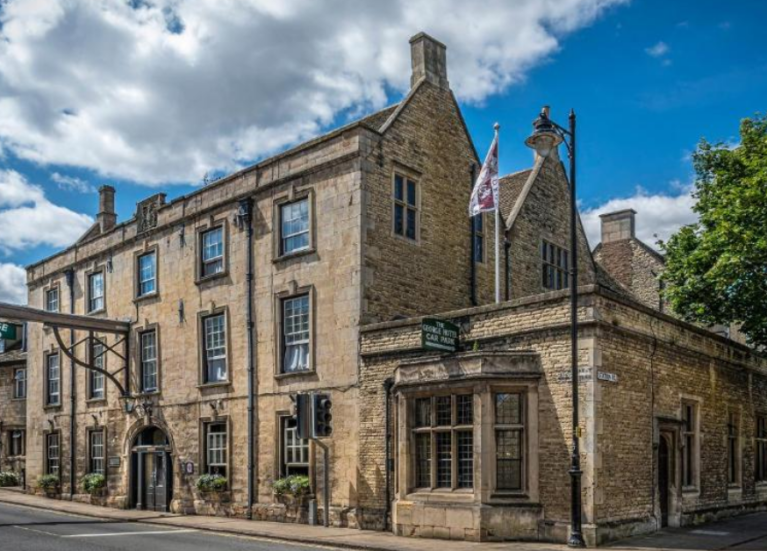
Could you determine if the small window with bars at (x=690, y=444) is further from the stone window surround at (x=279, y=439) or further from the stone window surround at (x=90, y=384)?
the stone window surround at (x=90, y=384)

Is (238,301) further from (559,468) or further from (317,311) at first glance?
(559,468)

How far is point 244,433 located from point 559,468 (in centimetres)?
1057

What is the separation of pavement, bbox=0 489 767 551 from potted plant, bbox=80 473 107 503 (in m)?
4.45

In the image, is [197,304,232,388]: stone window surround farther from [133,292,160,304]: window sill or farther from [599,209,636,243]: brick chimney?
[599,209,636,243]: brick chimney

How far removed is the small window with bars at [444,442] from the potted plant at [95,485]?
15888 millimetres

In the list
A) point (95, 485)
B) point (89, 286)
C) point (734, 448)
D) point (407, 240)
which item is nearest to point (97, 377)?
point (89, 286)

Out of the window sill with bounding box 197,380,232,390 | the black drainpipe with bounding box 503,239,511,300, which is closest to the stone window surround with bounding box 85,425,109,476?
the window sill with bounding box 197,380,232,390

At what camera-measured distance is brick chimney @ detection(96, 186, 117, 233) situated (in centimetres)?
3738

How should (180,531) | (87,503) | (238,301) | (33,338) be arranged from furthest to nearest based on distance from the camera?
(33,338), (87,503), (238,301), (180,531)

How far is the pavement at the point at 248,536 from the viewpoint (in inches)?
670

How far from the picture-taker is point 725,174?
2412cm

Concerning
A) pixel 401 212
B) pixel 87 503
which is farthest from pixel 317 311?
pixel 87 503

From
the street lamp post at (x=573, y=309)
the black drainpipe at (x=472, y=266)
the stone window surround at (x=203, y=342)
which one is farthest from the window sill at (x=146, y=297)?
the street lamp post at (x=573, y=309)

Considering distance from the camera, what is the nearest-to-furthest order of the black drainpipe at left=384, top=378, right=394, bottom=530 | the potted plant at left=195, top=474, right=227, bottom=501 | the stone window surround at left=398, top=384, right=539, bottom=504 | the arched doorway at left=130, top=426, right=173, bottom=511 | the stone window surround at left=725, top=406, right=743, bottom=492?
the stone window surround at left=398, top=384, right=539, bottom=504
the black drainpipe at left=384, top=378, right=394, bottom=530
the stone window surround at left=725, top=406, right=743, bottom=492
the potted plant at left=195, top=474, right=227, bottom=501
the arched doorway at left=130, top=426, right=173, bottom=511
